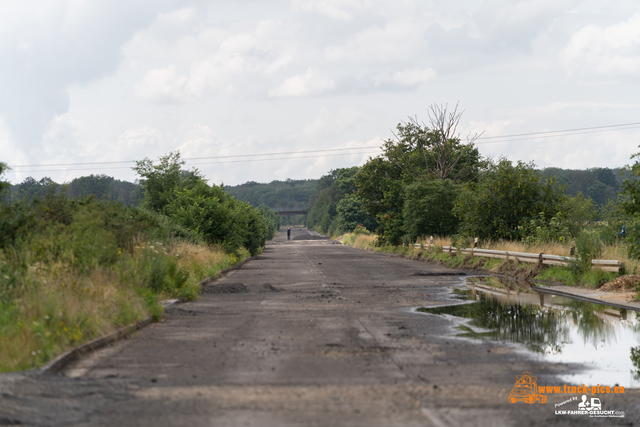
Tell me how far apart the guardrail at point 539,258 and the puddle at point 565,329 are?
2.81 m

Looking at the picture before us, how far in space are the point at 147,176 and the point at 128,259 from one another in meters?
34.5

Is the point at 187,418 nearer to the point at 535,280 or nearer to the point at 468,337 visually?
the point at 468,337

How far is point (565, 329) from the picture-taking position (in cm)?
1187

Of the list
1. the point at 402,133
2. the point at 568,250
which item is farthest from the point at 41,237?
the point at 402,133

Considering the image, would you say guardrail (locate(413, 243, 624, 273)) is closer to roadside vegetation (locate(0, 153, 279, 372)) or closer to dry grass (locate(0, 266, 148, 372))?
roadside vegetation (locate(0, 153, 279, 372))

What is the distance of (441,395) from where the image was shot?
685cm

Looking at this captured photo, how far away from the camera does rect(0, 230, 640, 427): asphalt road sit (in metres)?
6.06

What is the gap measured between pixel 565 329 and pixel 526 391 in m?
5.24

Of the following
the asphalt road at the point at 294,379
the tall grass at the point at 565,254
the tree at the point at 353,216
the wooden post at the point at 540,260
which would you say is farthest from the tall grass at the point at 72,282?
the tree at the point at 353,216

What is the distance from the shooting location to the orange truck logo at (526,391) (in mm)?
6785

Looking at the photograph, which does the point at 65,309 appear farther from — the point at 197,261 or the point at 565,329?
the point at 197,261

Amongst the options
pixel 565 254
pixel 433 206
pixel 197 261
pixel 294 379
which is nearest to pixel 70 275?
pixel 294 379

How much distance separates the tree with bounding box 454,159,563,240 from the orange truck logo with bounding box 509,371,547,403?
85.0 ft

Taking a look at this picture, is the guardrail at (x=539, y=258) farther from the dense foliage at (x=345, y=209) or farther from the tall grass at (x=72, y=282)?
the dense foliage at (x=345, y=209)
